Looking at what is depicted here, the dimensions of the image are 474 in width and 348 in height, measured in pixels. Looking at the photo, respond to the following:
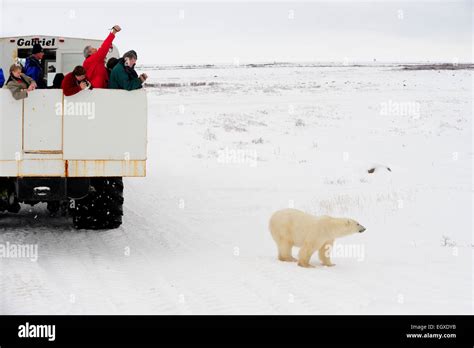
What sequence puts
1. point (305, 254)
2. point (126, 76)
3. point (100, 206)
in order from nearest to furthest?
point (305, 254) → point (126, 76) → point (100, 206)

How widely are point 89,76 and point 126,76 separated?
2.35ft

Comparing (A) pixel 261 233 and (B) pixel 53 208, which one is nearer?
(A) pixel 261 233

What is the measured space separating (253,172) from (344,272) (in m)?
8.10

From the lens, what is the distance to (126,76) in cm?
827

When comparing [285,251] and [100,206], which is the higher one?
[100,206]

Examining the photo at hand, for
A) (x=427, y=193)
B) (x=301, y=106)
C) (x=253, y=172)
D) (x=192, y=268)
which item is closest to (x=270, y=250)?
(x=192, y=268)

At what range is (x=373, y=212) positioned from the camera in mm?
10992

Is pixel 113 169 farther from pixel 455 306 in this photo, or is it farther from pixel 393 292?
pixel 455 306

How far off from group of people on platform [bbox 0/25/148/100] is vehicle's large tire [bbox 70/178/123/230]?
4.48ft

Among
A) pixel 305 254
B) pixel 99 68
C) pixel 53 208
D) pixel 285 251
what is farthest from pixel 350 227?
pixel 53 208

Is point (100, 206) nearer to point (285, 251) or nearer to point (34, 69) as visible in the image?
point (34, 69)

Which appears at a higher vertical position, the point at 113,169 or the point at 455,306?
the point at 113,169

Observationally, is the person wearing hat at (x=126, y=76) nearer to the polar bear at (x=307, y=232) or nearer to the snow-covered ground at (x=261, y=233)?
the snow-covered ground at (x=261, y=233)

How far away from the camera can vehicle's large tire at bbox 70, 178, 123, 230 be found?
918 cm
